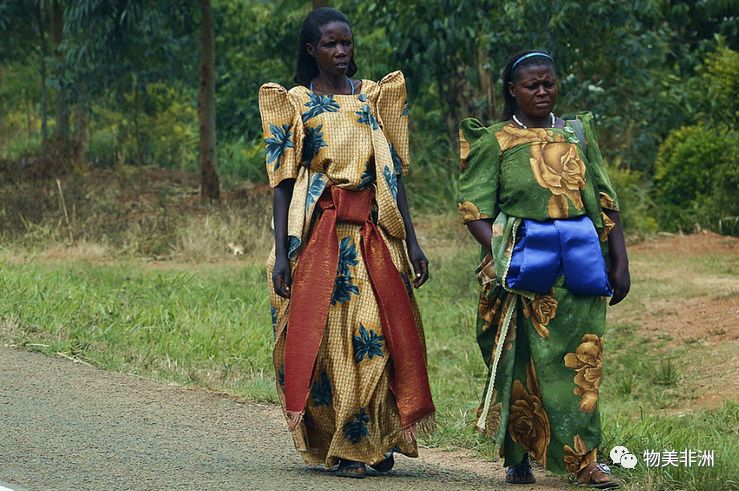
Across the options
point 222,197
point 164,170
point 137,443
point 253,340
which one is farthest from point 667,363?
point 164,170

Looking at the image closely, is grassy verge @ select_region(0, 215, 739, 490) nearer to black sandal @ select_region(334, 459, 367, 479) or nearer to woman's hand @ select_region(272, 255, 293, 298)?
black sandal @ select_region(334, 459, 367, 479)

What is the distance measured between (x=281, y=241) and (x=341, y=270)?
0.26m

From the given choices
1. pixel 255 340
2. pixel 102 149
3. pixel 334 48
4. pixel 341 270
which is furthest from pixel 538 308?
pixel 102 149

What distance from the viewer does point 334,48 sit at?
535 centimetres

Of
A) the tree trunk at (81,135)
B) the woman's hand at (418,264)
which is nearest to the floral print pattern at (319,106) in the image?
the woman's hand at (418,264)

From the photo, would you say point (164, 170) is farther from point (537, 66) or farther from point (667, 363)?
point (537, 66)

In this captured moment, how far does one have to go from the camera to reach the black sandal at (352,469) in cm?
528

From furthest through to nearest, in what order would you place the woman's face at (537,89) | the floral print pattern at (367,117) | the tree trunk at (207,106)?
the tree trunk at (207,106), the floral print pattern at (367,117), the woman's face at (537,89)

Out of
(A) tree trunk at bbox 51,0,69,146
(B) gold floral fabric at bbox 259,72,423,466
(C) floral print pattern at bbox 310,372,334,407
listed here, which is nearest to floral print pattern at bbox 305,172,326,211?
(B) gold floral fabric at bbox 259,72,423,466

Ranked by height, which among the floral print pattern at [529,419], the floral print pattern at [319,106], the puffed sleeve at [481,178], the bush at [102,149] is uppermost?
the floral print pattern at [319,106]

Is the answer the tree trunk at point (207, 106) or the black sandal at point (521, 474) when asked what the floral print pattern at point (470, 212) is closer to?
the black sandal at point (521, 474)

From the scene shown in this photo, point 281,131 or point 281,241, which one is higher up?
point 281,131

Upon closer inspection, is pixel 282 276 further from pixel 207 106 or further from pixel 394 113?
pixel 207 106

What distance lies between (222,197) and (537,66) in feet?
42.6
